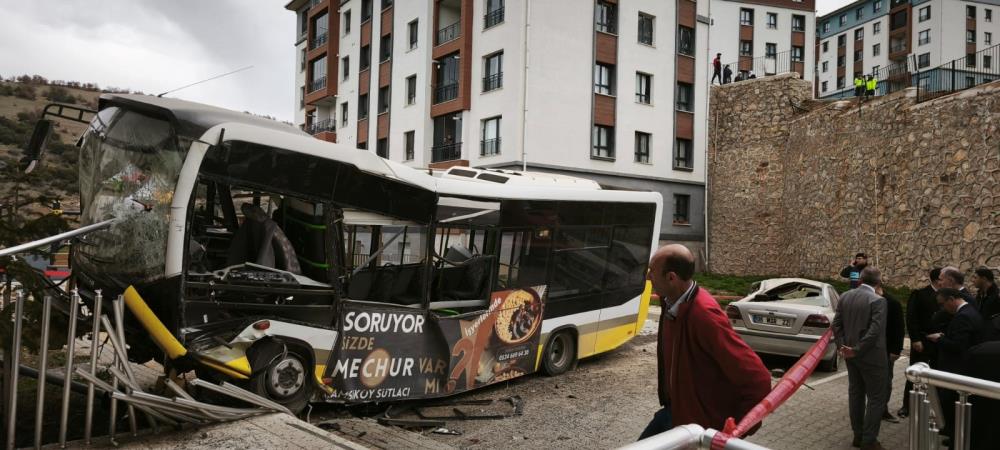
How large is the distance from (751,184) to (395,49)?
19.4 metres

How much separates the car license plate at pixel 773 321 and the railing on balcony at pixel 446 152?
21.5 meters

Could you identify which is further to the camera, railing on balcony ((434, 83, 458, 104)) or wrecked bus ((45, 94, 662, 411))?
railing on balcony ((434, 83, 458, 104))

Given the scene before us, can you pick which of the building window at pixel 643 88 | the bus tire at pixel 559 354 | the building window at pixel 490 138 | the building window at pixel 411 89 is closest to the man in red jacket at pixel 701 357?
the bus tire at pixel 559 354

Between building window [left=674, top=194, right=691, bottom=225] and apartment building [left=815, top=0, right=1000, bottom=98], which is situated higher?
apartment building [left=815, top=0, right=1000, bottom=98]

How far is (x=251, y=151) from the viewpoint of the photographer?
627cm

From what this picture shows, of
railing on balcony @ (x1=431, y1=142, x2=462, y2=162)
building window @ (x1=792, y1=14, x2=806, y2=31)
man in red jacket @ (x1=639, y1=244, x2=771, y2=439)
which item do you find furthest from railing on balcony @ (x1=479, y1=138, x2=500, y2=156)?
building window @ (x1=792, y1=14, x2=806, y2=31)

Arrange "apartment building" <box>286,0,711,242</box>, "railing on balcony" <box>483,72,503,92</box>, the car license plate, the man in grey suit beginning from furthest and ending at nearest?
"railing on balcony" <box>483,72,503,92</box> < "apartment building" <box>286,0,711,242</box> < the car license plate < the man in grey suit

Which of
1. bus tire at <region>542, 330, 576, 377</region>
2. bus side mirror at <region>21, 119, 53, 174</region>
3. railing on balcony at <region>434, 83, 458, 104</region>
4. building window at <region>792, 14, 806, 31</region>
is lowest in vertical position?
bus tire at <region>542, 330, 576, 377</region>

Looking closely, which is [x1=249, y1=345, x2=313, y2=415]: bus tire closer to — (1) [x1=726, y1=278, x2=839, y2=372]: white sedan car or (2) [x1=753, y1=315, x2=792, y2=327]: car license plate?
(1) [x1=726, y1=278, x2=839, y2=372]: white sedan car

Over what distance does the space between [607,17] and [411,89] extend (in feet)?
34.8

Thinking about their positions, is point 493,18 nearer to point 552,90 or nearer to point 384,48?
point 552,90

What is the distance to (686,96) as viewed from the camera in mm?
33344

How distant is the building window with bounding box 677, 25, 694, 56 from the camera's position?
3317 cm

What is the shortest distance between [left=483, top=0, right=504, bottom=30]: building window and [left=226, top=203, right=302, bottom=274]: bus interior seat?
24140 mm
